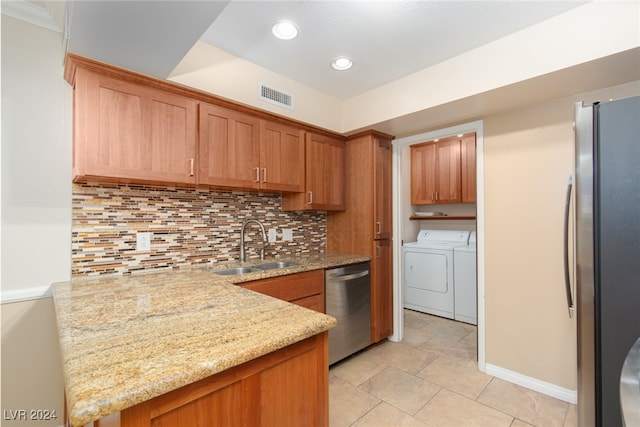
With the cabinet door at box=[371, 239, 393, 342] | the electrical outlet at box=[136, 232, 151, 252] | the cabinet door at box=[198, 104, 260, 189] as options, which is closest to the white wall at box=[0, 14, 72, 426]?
the electrical outlet at box=[136, 232, 151, 252]

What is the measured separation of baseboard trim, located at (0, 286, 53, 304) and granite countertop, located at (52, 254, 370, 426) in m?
0.22

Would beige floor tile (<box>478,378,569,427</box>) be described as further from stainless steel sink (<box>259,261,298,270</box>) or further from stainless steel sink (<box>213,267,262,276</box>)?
stainless steel sink (<box>213,267,262,276</box>)

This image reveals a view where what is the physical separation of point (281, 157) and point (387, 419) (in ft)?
6.73

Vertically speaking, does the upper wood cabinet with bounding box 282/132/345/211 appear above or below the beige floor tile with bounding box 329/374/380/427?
above

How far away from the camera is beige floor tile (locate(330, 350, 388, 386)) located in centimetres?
236

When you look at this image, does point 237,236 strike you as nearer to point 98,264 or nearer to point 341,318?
point 98,264

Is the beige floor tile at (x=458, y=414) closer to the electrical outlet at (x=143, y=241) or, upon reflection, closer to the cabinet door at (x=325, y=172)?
the cabinet door at (x=325, y=172)

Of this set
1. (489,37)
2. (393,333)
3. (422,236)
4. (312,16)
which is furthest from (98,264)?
(422,236)

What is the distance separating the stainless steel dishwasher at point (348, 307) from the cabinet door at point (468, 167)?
1993mm

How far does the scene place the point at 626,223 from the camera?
1.21m

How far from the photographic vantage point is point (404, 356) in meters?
2.72

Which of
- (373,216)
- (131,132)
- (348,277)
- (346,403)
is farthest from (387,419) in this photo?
(131,132)

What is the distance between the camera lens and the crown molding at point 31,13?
162 cm

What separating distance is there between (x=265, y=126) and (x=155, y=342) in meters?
1.86
